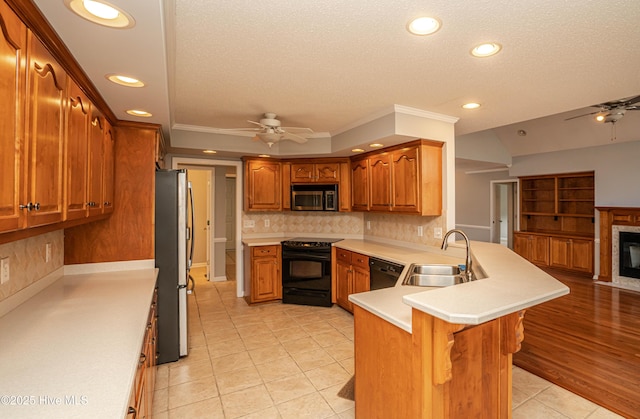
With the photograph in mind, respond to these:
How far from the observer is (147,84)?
1917 mm

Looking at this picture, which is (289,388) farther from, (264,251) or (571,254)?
(571,254)

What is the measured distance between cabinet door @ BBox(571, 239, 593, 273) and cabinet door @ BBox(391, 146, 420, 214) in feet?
16.0

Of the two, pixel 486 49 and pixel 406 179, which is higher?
pixel 486 49

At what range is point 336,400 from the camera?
90.4 inches

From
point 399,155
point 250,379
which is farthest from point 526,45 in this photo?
point 250,379

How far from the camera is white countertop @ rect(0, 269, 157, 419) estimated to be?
3.03 feet

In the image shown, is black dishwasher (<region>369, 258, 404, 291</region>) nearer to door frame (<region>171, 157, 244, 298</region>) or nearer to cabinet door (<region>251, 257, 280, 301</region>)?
cabinet door (<region>251, 257, 280, 301</region>)

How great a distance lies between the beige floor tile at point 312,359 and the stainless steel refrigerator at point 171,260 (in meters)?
1.13

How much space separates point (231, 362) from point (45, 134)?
7.74 ft

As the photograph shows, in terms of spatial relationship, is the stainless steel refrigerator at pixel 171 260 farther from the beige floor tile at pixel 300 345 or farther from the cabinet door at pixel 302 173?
the cabinet door at pixel 302 173

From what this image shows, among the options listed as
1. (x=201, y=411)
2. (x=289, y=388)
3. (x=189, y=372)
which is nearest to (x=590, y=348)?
(x=289, y=388)

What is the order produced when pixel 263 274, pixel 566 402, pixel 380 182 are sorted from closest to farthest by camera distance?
pixel 566 402, pixel 380 182, pixel 263 274

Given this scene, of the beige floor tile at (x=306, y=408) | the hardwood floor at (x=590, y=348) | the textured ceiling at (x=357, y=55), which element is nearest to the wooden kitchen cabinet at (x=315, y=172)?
the textured ceiling at (x=357, y=55)

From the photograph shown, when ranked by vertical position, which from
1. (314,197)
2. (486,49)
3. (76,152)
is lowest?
(314,197)
